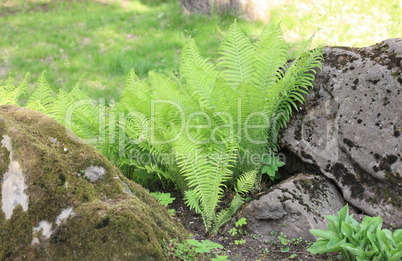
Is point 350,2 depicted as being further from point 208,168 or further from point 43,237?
point 43,237

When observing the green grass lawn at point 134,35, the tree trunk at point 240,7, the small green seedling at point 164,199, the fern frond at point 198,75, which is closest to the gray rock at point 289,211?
the small green seedling at point 164,199

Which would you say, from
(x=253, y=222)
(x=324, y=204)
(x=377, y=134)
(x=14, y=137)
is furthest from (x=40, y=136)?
(x=377, y=134)

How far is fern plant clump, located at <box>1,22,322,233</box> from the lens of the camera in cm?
341

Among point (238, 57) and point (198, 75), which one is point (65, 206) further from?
point (238, 57)

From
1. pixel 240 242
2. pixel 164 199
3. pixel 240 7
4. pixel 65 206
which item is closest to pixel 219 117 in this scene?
pixel 164 199

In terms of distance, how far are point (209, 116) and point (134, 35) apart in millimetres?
5584

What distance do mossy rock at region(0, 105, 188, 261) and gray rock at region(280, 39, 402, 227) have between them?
1604 mm

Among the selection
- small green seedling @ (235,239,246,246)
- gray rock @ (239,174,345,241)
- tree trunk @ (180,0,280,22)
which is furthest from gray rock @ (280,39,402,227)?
tree trunk @ (180,0,280,22)

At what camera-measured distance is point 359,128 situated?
3463mm

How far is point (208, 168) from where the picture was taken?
3115 millimetres

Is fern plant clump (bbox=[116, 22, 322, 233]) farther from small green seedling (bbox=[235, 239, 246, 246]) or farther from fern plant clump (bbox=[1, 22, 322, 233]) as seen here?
small green seedling (bbox=[235, 239, 246, 246])

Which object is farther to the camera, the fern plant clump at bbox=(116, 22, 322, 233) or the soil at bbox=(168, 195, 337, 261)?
the fern plant clump at bbox=(116, 22, 322, 233)

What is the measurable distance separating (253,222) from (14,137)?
1853mm

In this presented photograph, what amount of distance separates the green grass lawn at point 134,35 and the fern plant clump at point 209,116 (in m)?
2.59
